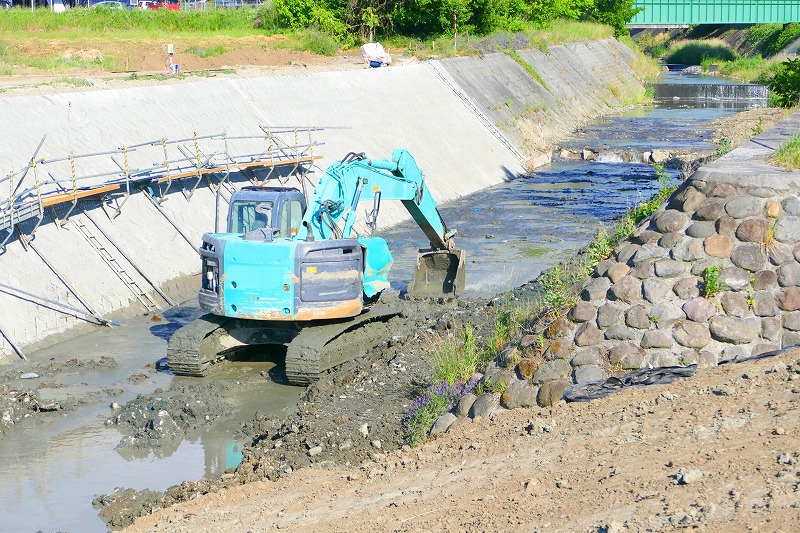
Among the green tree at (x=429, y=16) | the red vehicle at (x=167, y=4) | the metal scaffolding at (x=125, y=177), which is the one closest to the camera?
the metal scaffolding at (x=125, y=177)

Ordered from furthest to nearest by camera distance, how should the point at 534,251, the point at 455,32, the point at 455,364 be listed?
1. the point at 455,32
2. the point at 534,251
3. the point at 455,364

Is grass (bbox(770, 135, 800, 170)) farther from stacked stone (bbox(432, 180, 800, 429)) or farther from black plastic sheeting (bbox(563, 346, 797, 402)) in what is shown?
black plastic sheeting (bbox(563, 346, 797, 402))

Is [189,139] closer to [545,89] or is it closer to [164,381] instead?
[164,381]

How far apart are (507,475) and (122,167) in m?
16.6

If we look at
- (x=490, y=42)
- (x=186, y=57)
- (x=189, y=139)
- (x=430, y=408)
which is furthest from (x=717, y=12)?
(x=430, y=408)

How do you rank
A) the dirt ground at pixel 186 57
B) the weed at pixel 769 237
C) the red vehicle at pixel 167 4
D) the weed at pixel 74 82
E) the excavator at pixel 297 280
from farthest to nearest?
the red vehicle at pixel 167 4, the dirt ground at pixel 186 57, the weed at pixel 74 82, the excavator at pixel 297 280, the weed at pixel 769 237

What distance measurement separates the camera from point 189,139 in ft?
82.1

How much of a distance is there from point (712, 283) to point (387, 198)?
23.6ft

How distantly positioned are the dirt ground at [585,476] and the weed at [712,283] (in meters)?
1.13

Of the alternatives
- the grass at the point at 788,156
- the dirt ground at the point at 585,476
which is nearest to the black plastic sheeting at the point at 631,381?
the dirt ground at the point at 585,476

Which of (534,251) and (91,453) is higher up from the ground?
(91,453)

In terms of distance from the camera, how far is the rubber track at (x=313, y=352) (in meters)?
16.0

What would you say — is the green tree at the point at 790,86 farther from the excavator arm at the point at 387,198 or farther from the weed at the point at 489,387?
the weed at the point at 489,387

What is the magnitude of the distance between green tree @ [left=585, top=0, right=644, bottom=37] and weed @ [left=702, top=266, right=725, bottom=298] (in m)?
75.2
